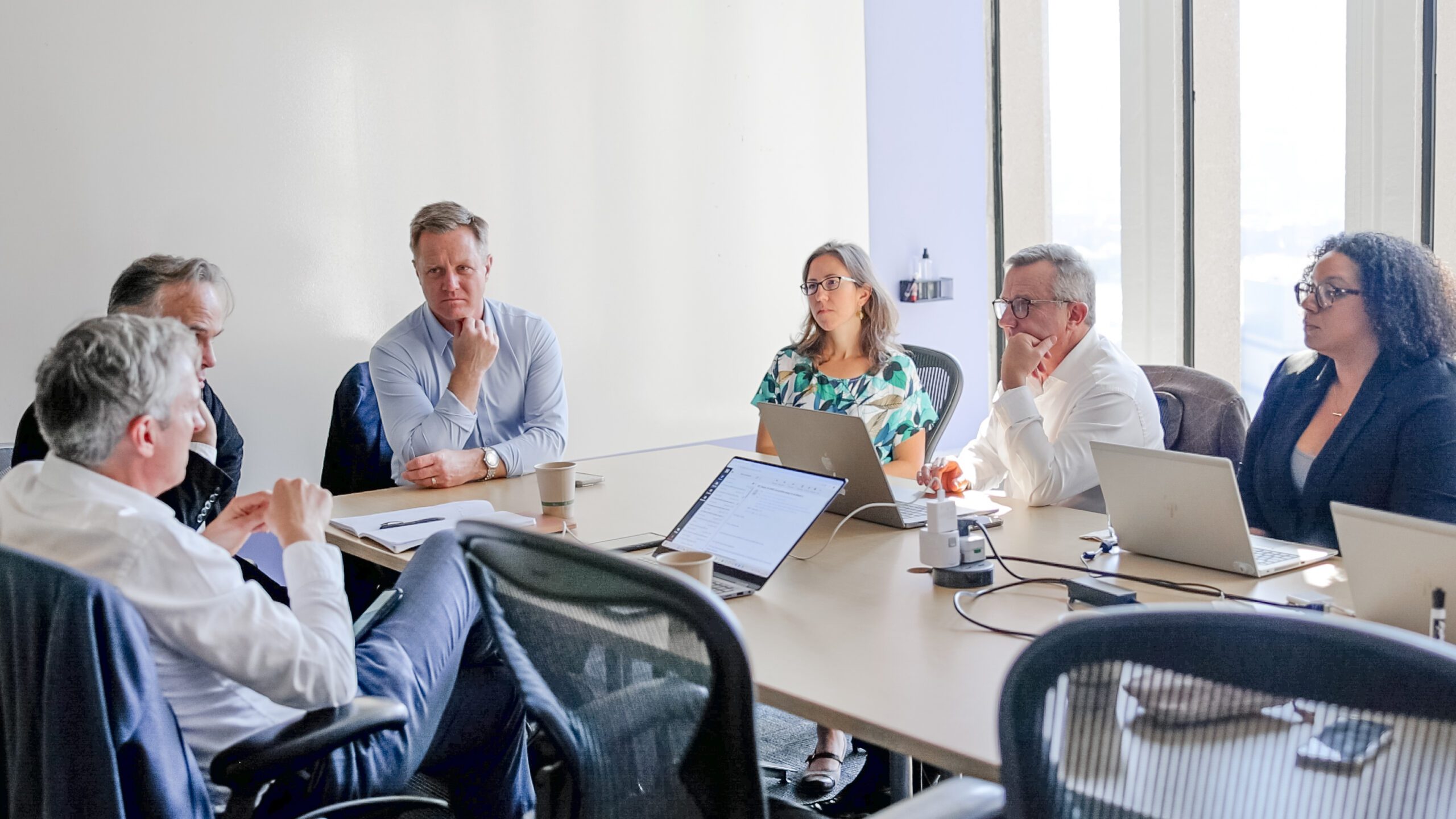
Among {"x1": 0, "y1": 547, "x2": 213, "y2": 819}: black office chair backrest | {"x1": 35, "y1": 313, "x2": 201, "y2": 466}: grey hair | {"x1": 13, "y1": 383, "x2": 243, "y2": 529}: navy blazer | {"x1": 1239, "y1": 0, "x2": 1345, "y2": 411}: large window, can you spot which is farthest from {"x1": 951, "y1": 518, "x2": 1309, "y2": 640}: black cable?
{"x1": 1239, "y1": 0, "x2": 1345, "y2": 411}: large window

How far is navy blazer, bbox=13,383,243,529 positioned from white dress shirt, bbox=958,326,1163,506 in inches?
66.5

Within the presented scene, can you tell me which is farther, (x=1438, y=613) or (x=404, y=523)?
(x=404, y=523)

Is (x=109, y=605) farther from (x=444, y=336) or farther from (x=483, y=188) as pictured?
(x=483, y=188)

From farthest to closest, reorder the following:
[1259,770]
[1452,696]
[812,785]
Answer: [812,785]
[1259,770]
[1452,696]

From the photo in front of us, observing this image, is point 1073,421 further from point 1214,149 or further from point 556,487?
point 1214,149

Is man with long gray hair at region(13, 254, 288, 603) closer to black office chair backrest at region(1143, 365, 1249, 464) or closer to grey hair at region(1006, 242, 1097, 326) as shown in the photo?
grey hair at region(1006, 242, 1097, 326)

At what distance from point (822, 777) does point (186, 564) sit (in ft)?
4.97

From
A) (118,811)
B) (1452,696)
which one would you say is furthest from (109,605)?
(1452,696)

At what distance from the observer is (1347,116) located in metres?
4.44

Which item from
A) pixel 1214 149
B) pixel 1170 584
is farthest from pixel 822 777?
pixel 1214 149

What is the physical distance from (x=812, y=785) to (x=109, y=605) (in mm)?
1601

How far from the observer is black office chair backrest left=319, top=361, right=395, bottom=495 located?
302 cm

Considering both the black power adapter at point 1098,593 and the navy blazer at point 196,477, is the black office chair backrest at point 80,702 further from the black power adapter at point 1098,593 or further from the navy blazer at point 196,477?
the black power adapter at point 1098,593

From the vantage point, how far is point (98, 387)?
1.44 metres
